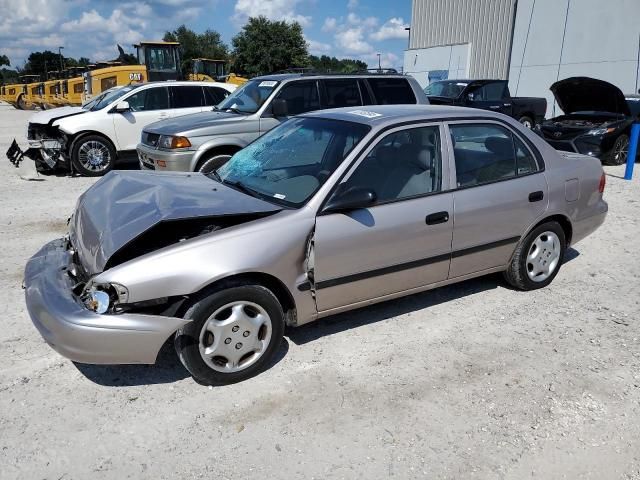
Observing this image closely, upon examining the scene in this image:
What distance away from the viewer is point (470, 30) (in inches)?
1054

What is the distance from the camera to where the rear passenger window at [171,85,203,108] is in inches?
412

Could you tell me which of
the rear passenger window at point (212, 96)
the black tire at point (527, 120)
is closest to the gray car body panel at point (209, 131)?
the rear passenger window at point (212, 96)

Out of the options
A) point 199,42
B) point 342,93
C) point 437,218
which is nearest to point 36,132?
point 342,93

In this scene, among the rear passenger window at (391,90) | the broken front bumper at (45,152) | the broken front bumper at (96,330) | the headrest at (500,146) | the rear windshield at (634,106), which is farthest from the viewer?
the rear windshield at (634,106)

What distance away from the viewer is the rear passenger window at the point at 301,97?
321 inches

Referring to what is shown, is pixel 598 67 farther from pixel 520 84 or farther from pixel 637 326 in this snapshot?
pixel 637 326

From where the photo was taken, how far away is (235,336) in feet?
10.4

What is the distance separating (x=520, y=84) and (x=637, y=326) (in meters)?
21.3

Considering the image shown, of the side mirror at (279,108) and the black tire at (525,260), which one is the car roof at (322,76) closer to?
the side mirror at (279,108)

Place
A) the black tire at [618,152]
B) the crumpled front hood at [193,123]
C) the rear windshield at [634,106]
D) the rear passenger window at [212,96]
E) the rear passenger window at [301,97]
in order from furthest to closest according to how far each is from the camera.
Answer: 1. the rear windshield at [634,106]
2. the black tire at [618,152]
3. the rear passenger window at [212,96]
4. the rear passenger window at [301,97]
5. the crumpled front hood at [193,123]

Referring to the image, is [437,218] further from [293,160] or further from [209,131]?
[209,131]

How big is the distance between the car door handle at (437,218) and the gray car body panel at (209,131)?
14.9 feet

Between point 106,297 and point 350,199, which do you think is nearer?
point 106,297

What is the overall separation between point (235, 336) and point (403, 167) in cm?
175
